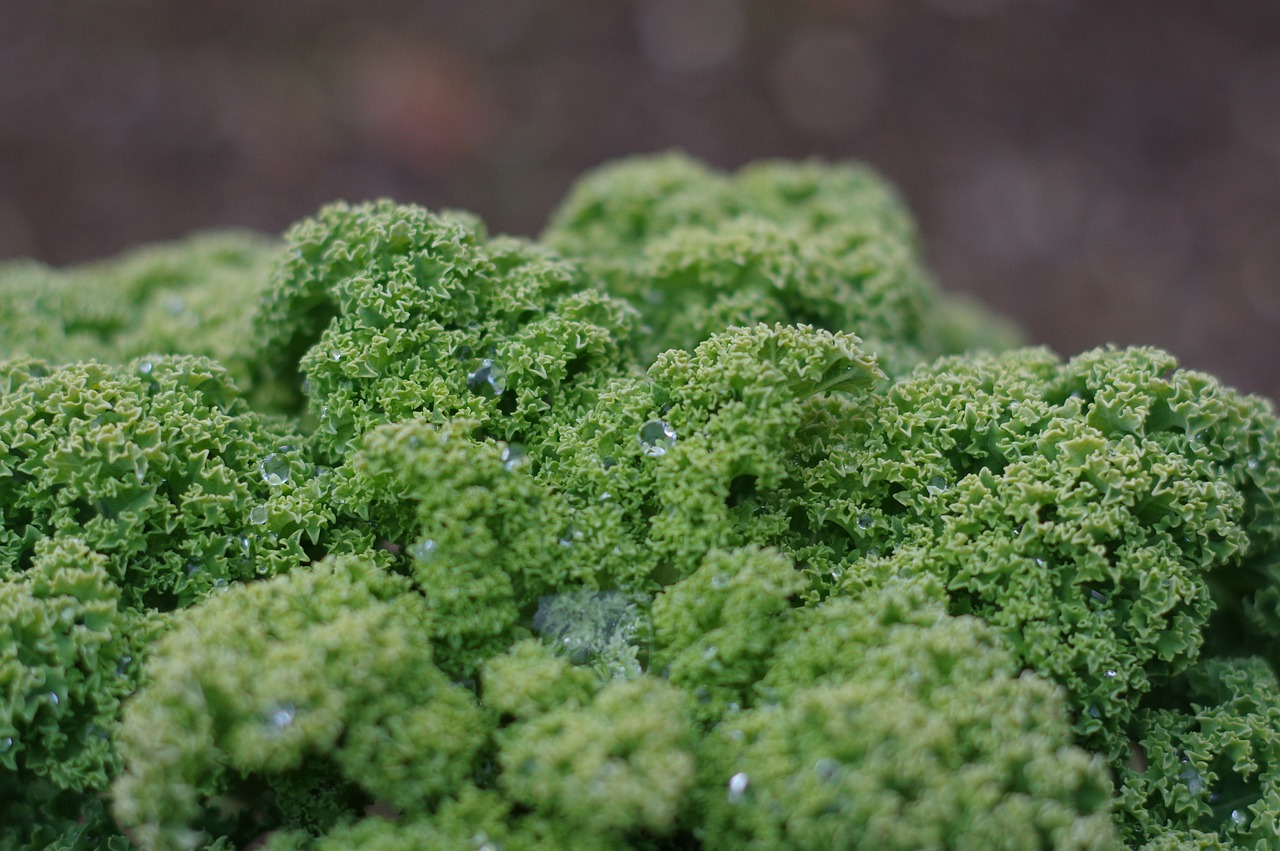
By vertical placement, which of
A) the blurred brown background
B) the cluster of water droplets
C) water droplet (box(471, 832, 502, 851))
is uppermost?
the blurred brown background

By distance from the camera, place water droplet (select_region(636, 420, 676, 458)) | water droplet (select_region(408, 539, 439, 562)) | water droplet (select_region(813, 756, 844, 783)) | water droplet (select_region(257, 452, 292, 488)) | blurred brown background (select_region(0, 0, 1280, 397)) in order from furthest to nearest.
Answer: blurred brown background (select_region(0, 0, 1280, 397))
water droplet (select_region(257, 452, 292, 488))
water droplet (select_region(636, 420, 676, 458))
water droplet (select_region(408, 539, 439, 562))
water droplet (select_region(813, 756, 844, 783))

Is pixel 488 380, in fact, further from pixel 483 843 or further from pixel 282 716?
pixel 483 843

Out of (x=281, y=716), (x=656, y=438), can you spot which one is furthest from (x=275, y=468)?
(x=656, y=438)

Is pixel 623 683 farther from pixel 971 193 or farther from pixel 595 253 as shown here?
pixel 971 193

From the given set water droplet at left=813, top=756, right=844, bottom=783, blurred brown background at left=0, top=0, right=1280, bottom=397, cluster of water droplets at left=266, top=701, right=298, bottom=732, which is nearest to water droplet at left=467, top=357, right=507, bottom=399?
cluster of water droplets at left=266, top=701, right=298, bottom=732

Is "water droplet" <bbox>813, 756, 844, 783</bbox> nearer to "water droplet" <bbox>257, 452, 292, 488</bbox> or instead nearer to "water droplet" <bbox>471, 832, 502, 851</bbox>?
"water droplet" <bbox>471, 832, 502, 851</bbox>

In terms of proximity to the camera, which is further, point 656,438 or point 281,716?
point 656,438
